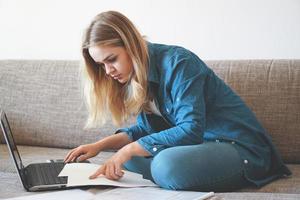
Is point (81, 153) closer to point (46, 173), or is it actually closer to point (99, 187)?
point (46, 173)

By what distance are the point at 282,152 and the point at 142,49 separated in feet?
2.02

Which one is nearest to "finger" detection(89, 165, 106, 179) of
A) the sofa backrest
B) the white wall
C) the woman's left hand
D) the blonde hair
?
the woman's left hand

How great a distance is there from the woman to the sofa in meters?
0.10

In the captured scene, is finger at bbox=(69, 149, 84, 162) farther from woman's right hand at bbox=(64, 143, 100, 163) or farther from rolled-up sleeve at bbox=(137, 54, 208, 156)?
rolled-up sleeve at bbox=(137, 54, 208, 156)

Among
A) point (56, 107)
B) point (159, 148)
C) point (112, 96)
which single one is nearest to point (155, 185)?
point (159, 148)

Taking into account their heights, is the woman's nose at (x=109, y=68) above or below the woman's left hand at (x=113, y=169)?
above

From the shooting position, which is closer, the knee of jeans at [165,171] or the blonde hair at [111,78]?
the knee of jeans at [165,171]

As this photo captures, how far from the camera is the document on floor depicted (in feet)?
4.75

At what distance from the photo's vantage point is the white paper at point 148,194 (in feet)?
4.28

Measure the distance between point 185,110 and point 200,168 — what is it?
0.18m

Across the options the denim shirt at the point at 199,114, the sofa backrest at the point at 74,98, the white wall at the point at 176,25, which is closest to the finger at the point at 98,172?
the denim shirt at the point at 199,114

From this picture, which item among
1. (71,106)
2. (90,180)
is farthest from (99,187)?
(71,106)

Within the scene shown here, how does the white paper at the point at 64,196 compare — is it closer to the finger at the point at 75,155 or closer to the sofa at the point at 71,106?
the sofa at the point at 71,106

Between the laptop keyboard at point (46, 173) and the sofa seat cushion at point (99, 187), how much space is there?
0.16 ft
